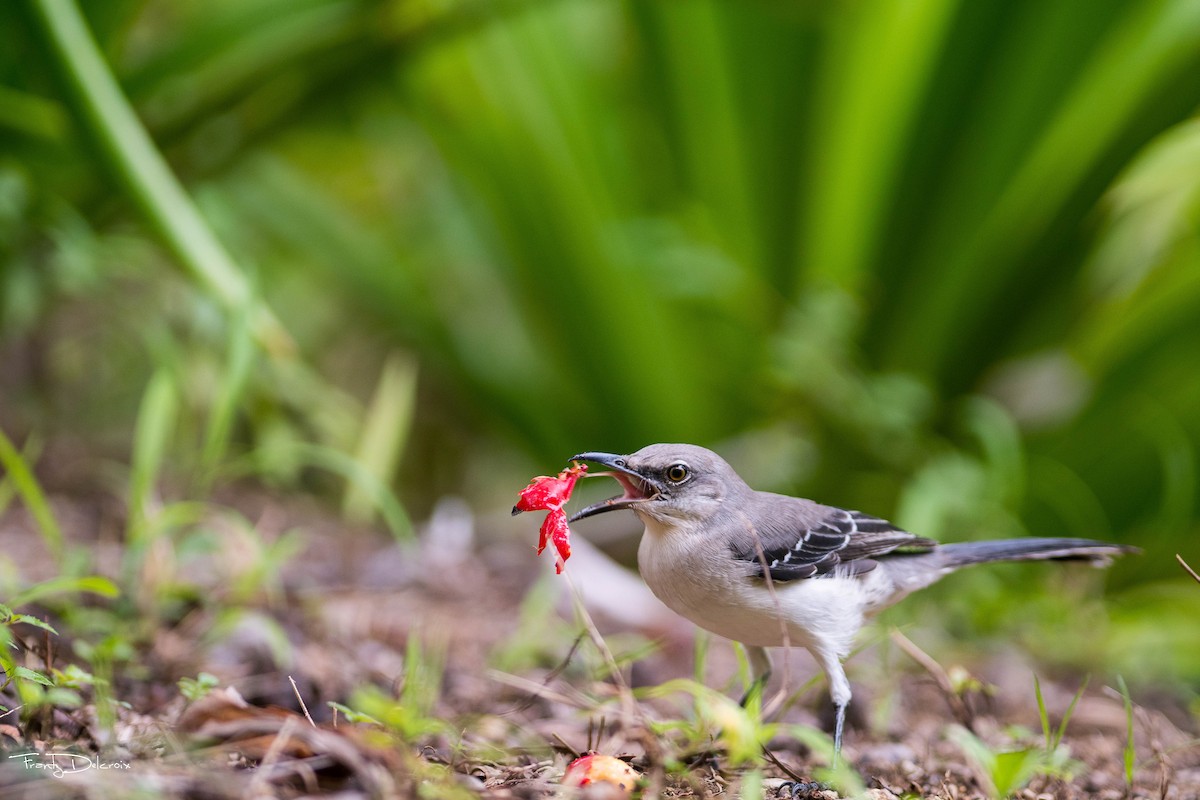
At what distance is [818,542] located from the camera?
108 inches

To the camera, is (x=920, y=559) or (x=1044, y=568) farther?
(x=1044, y=568)

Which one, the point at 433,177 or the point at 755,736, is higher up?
the point at 433,177

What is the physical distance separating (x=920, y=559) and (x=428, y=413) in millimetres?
4511

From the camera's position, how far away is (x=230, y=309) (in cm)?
338

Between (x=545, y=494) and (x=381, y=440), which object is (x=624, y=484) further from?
(x=381, y=440)

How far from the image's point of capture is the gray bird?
2.45m

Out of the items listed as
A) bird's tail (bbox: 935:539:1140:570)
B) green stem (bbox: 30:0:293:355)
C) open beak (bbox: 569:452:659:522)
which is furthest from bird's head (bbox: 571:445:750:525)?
green stem (bbox: 30:0:293:355)

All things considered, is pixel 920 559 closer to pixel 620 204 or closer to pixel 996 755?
pixel 996 755

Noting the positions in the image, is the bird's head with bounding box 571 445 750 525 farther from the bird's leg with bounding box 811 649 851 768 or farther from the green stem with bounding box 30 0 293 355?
the green stem with bounding box 30 0 293 355

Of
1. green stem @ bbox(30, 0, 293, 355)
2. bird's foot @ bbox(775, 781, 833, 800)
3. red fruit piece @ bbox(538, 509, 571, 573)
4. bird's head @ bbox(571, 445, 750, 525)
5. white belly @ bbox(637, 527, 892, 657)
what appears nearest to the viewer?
bird's foot @ bbox(775, 781, 833, 800)

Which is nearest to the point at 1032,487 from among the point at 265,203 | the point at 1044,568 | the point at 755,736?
the point at 1044,568
